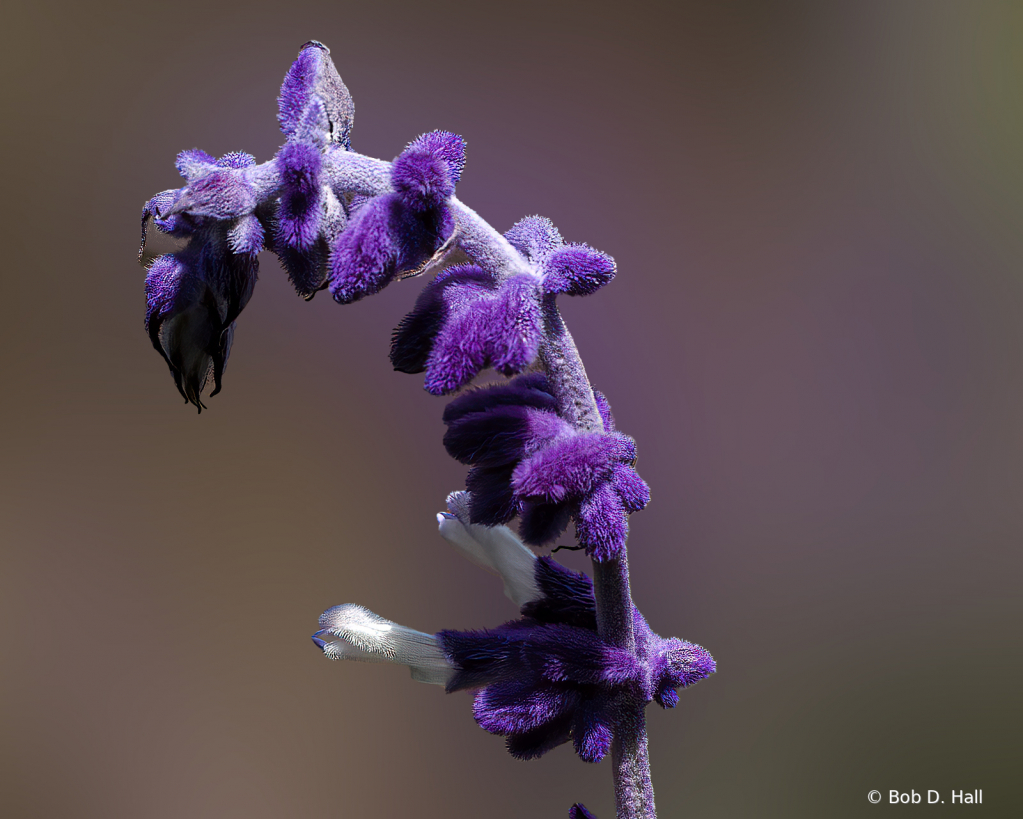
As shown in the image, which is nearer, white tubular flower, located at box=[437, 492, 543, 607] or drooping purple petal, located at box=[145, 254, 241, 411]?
drooping purple petal, located at box=[145, 254, 241, 411]

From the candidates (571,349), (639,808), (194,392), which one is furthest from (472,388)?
(639,808)

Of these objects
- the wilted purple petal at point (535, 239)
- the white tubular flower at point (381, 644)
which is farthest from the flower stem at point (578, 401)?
the white tubular flower at point (381, 644)

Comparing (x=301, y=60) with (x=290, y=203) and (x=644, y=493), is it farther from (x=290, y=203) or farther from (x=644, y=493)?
(x=644, y=493)

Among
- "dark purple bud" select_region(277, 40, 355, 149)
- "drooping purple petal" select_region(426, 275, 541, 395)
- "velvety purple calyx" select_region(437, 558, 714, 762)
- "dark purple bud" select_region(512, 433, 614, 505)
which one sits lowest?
"velvety purple calyx" select_region(437, 558, 714, 762)

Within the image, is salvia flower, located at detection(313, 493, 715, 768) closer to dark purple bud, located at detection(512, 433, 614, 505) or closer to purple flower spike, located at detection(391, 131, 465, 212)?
dark purple bud, located at detection(512, 433, 614, 505)

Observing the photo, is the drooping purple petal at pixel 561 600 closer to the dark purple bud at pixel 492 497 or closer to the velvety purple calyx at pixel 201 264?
the dark purple bud at pixel 492 497

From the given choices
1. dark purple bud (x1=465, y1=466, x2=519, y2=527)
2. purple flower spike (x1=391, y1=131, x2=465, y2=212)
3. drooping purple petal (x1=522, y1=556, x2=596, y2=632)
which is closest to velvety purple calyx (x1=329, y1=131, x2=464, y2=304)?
purple flower spike (x1=391, y1=131, x2=465, y2=212)

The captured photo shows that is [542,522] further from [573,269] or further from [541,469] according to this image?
[573,269]
